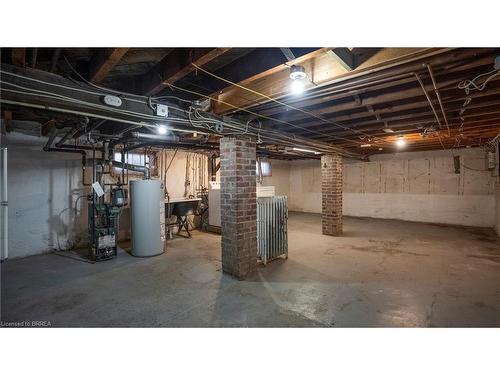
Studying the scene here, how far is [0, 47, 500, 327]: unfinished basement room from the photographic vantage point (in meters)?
2.12

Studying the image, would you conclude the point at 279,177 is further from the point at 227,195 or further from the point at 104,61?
the point at 104,61

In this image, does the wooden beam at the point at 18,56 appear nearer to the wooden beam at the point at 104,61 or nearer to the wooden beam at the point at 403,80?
the wooden beam at the point at 104,61

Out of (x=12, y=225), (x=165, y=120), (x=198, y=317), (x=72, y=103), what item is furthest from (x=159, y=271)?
(x=12, y=225)

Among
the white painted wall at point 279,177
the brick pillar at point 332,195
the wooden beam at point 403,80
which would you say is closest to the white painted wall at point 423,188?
the white painted wall at point 279,177

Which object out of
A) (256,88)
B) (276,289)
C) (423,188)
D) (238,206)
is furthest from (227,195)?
(423,188)

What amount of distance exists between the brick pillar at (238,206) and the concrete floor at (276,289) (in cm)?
25

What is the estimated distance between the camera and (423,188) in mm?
8031

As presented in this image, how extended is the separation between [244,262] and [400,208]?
277 inches

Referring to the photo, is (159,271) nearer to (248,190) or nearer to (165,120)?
(248,190)

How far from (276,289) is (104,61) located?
9.42ft

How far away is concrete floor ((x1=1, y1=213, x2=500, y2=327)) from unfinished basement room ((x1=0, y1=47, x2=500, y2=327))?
0.03 metres

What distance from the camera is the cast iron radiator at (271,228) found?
410cm

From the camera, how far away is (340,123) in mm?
4098

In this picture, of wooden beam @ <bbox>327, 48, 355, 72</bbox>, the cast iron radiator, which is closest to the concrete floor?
the cast iron radiator
